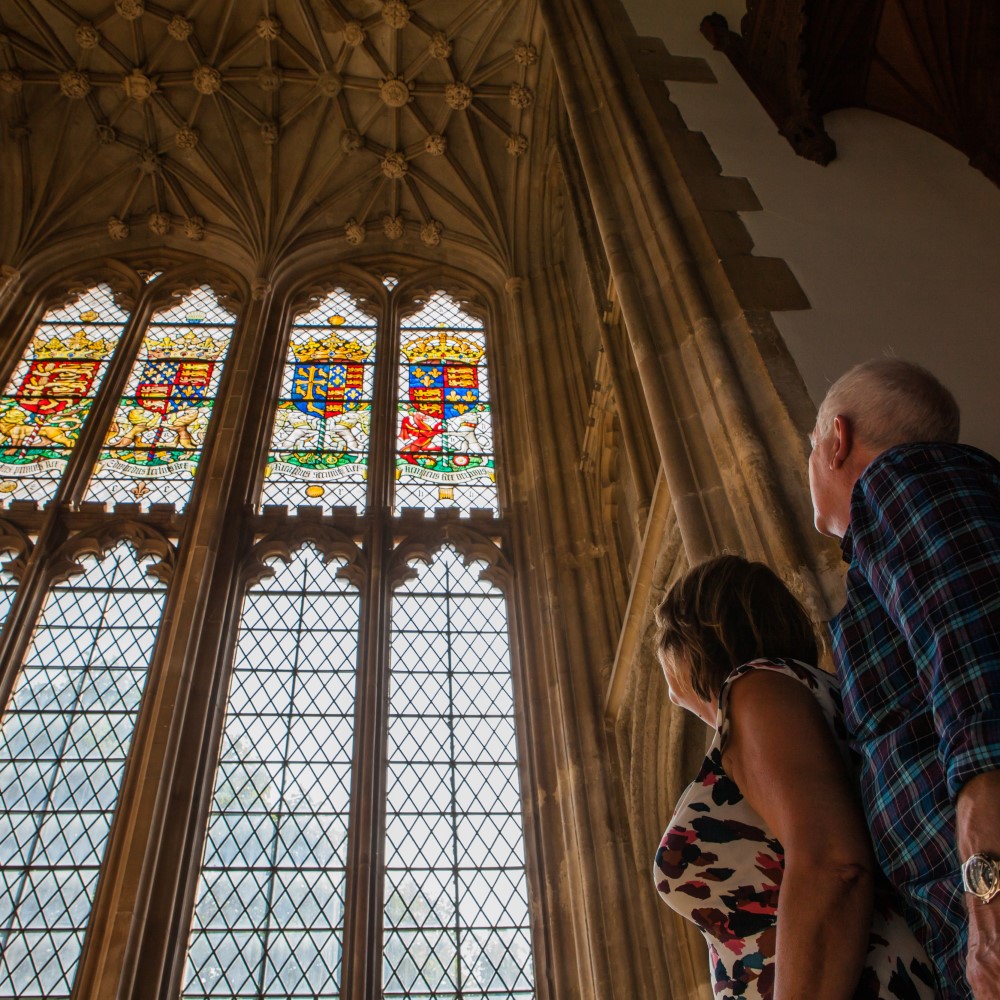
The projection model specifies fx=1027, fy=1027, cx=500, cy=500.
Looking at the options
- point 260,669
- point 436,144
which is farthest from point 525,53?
point 260,669

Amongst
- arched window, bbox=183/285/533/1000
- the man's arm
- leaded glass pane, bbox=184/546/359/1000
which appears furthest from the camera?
arched window, bbox=183/285/533/1000

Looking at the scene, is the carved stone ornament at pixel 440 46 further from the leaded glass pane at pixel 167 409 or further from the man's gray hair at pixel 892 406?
the man's gray hair at pixel 892 406

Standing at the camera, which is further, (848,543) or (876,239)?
(876,239)

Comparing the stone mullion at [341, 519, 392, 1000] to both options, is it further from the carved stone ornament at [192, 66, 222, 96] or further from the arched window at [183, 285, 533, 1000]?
the carved stone ornament at [192, 66, 222, 96]

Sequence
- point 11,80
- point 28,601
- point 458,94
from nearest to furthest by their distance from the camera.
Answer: point 28,601, point 11,80, point 458,94

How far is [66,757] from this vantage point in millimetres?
6828

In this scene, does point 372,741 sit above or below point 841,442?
above

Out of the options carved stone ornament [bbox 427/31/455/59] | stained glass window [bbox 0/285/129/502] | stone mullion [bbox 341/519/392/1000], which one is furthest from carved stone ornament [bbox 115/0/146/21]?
stone mullion [bbox 341/519/392/1000]

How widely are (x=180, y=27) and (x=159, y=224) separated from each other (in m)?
2.18

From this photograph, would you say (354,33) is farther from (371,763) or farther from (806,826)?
(806,826)

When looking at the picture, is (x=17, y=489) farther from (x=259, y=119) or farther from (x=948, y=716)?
(x=948, y=716)

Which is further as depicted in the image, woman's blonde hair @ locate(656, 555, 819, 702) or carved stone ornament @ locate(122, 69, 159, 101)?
carved stone ornament @ locate(122, 69, 159, 101)

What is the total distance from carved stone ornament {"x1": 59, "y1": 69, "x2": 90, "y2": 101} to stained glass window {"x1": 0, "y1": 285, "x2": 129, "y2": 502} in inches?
88.8

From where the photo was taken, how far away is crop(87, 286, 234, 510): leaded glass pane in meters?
9.03
